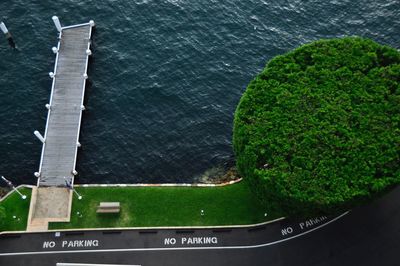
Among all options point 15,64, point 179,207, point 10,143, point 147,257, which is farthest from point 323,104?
point 15,64

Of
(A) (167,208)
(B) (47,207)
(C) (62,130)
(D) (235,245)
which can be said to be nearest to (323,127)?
(D) (235,245)

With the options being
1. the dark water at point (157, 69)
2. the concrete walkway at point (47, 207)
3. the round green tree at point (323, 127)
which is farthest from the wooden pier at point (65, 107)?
the round green tree at point (323, 127)

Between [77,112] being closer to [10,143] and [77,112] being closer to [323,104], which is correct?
[10,143]

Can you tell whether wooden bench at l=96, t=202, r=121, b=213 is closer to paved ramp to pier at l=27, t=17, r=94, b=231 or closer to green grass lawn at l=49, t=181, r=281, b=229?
green grass lawn at l=49, t=181, r=281, b=229

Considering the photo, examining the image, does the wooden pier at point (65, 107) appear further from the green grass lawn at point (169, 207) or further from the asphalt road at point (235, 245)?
the asphalt road at point (235, 245)

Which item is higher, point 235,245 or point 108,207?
point 108,207

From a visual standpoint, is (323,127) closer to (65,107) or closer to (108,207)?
(108,207)
